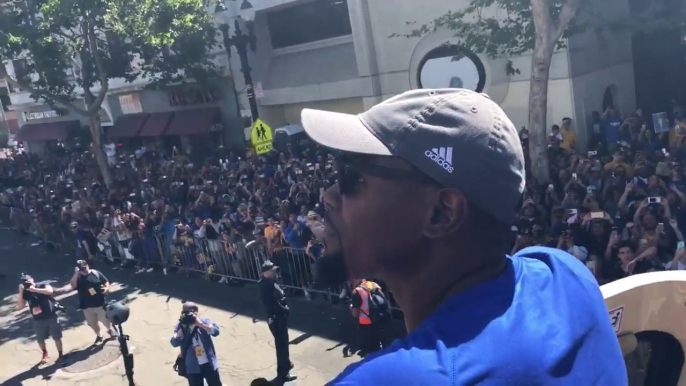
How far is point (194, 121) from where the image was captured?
913 inches

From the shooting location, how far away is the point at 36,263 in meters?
16.7

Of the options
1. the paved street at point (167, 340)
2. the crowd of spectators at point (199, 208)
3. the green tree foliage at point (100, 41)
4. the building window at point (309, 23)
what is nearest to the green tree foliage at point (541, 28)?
the crowd of spectators at point (199, 208)

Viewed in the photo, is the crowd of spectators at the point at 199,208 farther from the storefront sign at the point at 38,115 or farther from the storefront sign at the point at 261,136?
the storefront sign at the point at 38,115

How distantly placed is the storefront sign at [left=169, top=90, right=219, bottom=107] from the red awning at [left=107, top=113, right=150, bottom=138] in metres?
2.06

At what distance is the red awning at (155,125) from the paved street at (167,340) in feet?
39.1

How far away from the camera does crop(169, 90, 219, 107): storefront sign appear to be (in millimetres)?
23109

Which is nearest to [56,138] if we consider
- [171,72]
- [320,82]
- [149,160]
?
[149,160]

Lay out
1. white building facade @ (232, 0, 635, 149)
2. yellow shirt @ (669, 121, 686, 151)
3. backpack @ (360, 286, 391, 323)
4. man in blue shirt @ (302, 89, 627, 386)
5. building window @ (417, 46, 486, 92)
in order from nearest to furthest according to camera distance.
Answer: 1. man in blue shirt @ (302, 89, 627, 386)
2. backpack @ (360, 286, 391, 323)
3. yellow shirt @ (669, 121, 686, 151)
4. white building facade @ (232, 0, 635, 149)
5. building window @ (417, 46, 486, 92)

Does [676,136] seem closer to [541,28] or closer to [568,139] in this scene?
[568,139]

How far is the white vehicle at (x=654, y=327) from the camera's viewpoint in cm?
215

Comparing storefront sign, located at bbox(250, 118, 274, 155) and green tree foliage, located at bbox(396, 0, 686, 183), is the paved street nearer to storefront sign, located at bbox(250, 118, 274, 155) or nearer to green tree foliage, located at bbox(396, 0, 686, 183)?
storefront sign, located at bbox(250, 118, 274, 155)

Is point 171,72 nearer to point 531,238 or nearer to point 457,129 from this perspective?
point 531,238

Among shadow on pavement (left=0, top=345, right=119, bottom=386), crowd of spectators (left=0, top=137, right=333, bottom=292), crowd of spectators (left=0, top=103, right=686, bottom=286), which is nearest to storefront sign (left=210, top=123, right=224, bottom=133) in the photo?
crowd of spectators (left=0, top=137, right=333, bottom=292)

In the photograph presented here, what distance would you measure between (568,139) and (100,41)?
14134mm
